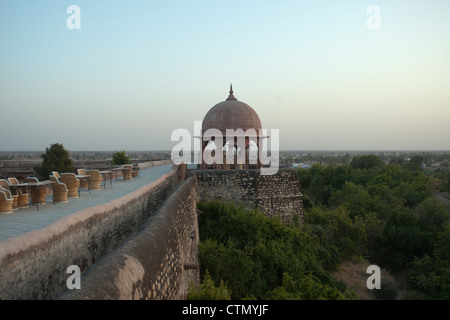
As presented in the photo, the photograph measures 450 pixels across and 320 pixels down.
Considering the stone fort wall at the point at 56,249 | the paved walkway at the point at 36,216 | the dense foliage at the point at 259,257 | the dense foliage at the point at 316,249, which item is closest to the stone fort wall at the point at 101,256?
the stone fort wall at the point at 56,249

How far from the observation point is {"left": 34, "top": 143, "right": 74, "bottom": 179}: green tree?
13883mm

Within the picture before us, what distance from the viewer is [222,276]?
27.8ft

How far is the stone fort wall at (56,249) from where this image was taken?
2893mm

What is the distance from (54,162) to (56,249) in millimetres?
12178

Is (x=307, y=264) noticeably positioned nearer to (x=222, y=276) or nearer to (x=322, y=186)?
(x=222, y=276)

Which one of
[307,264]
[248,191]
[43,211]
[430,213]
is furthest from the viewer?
[430,213]

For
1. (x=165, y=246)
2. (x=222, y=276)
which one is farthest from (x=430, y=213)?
(x=165, y=246)

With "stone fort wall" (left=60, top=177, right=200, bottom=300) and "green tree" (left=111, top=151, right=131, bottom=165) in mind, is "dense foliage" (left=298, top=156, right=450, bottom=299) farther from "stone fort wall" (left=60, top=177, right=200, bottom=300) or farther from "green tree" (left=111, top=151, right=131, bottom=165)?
"green tree" (left=111, top=151, right=131, bottom=165)

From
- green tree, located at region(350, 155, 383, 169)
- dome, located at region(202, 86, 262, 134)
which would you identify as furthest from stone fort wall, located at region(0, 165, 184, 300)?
green tree, located at region(350, 155, 383, 169)

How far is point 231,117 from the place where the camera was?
1596 cm

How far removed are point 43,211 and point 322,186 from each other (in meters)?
32.3

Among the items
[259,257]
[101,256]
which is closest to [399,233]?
[259,257]

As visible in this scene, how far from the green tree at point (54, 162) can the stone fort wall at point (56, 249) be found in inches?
384

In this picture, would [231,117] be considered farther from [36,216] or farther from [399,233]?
[399,233]
